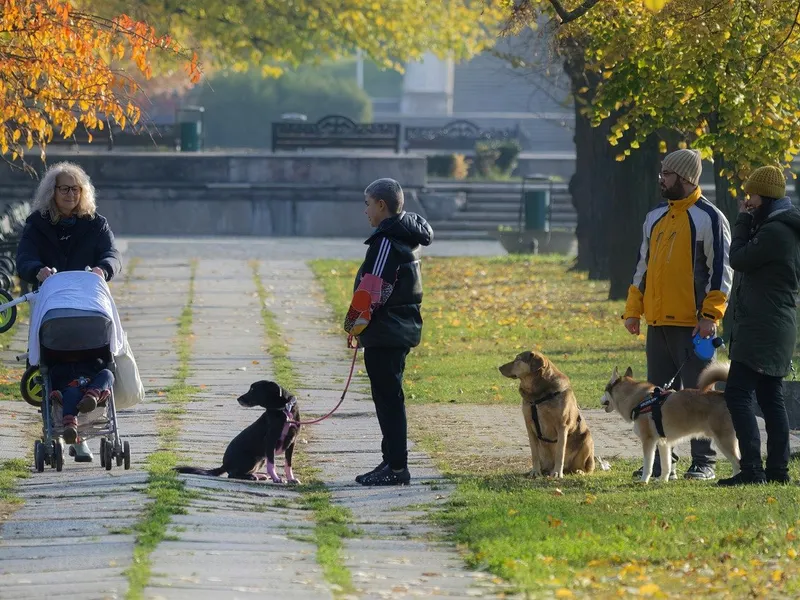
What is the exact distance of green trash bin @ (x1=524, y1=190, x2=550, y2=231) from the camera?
31.0 meters

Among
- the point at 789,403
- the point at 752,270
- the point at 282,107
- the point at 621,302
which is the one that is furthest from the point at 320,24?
the point at 282,107

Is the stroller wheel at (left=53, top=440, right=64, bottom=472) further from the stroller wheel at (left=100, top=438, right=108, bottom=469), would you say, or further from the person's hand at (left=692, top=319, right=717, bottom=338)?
the person's hand at (left=692, top=319, right=717, bottom=338)

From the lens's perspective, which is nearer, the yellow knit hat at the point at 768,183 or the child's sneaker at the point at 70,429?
the child's sneaker at the point at 70,429

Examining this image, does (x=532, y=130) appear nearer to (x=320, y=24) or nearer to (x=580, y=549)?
(x=320, y=24)

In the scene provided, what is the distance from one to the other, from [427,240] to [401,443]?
1.19 m

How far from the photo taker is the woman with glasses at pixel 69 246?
8695mm

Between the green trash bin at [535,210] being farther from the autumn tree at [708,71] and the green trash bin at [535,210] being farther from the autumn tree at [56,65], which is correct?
the autumn tree at [56,65]

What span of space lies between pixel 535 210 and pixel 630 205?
33.6 feet

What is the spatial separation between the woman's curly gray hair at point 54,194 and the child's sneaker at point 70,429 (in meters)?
1.20

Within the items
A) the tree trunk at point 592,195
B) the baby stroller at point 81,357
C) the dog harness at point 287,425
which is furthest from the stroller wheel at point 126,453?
the tree trunk at point 592,195

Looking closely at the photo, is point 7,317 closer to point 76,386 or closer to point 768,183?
point 76,386

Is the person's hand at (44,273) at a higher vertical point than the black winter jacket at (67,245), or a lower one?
lower

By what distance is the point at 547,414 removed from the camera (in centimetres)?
916

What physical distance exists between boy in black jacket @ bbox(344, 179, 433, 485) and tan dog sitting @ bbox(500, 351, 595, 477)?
66 cm
